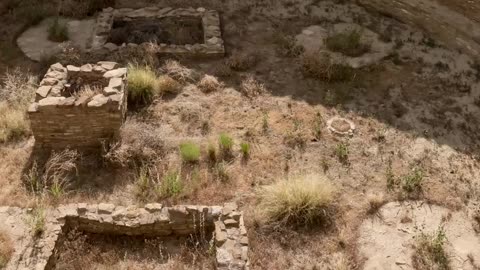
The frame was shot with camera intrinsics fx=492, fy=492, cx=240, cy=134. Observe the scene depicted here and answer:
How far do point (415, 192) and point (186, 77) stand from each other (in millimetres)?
4270

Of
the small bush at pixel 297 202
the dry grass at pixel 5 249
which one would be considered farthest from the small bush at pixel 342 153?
the dry grass at pixel 5 249

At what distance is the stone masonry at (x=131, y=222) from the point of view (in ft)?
18.4

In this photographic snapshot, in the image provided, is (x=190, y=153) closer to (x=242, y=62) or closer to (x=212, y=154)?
(x=212, y=154)

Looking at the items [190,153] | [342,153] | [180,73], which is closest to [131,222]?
[190,153]

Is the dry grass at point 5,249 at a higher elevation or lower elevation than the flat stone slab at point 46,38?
higher

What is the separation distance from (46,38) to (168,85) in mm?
3165

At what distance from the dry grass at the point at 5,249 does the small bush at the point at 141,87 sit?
3.09 meters

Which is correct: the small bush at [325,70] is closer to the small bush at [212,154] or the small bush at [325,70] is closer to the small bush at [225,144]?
the small bush at [225,144]

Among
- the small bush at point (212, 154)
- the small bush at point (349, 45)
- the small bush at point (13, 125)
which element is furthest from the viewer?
the small bush at point (349, 45)

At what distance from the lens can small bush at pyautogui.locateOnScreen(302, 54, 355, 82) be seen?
879 cm

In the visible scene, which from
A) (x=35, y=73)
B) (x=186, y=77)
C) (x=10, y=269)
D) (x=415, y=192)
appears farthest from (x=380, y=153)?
(x=35, y=73)

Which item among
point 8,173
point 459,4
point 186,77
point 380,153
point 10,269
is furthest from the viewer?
point 459,4

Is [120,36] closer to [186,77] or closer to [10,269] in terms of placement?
[186,77]

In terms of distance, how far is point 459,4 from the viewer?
9.32 meters
